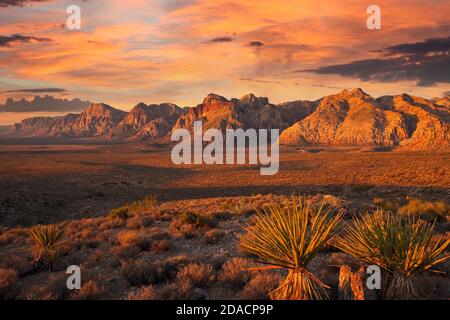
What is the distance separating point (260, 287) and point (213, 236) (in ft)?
14.8

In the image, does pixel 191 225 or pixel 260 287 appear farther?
pixel 191 225

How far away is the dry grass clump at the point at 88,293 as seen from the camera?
6.30 meters

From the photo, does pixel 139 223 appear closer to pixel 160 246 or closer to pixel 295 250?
pixel 160 246

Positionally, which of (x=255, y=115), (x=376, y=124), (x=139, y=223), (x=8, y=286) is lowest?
(x=139, y=223)

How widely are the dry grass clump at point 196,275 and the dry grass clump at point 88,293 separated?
4.89 ft

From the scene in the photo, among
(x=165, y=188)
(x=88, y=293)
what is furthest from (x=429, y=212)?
(x=165, y=188)

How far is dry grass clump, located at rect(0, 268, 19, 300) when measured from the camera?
22.1 ft

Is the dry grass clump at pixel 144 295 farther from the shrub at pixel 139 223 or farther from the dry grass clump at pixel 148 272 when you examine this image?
the shrub at pixel 139 223

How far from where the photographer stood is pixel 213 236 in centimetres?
1068

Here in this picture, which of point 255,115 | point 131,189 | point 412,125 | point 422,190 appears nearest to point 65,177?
point 131,189

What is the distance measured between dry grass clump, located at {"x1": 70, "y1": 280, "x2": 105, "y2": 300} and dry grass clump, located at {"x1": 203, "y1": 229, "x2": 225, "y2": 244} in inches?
165

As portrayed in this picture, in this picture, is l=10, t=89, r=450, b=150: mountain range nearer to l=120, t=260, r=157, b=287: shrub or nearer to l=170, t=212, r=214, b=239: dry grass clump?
l=170, t=212, r=214, b=239: dry grass clump

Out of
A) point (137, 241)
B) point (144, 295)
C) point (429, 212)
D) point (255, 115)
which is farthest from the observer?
point (255, 115)

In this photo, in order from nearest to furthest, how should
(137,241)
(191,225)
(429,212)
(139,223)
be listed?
(137,241)
(191,225)
(139,223)
(429,212)
